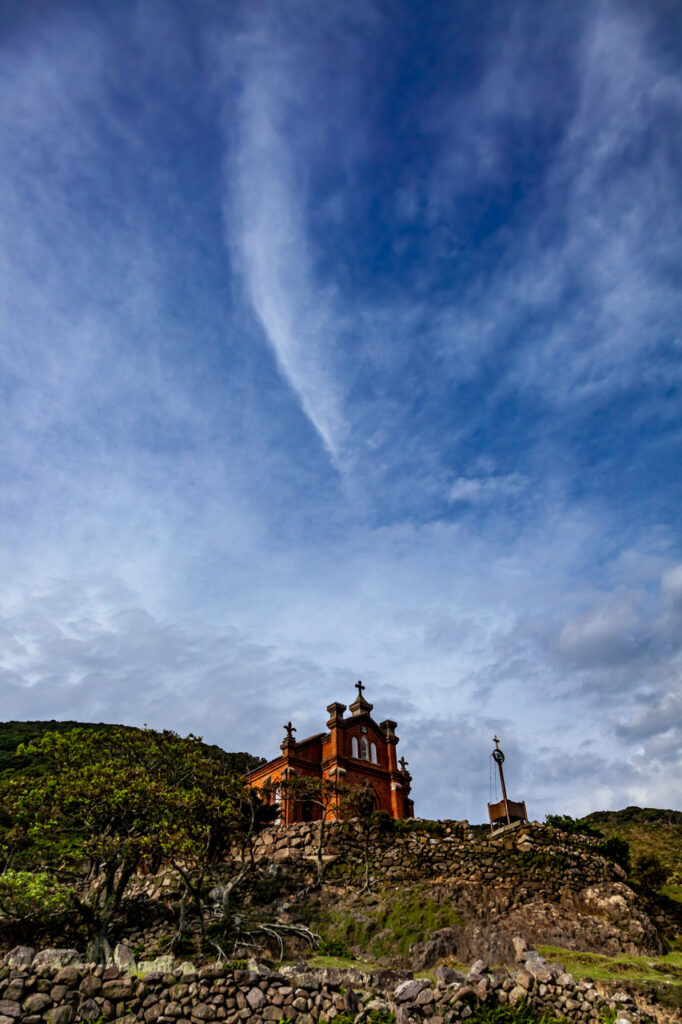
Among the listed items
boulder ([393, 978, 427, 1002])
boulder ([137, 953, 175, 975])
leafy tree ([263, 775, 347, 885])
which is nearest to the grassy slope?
leafy tree ([263, 775, 347, 885])

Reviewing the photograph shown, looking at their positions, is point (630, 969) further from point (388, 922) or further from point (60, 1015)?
point (60, 1015)

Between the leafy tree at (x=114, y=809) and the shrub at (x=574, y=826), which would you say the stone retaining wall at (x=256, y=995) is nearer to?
the leafy tree at (x=114, y=809)

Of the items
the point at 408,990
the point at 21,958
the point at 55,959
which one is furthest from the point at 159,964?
the point at 408,990

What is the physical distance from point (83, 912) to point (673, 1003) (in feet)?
59.5

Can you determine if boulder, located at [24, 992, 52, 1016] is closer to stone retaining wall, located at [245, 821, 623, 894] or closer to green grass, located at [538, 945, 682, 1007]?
green grass, located at [538, 945, 682, 1007]

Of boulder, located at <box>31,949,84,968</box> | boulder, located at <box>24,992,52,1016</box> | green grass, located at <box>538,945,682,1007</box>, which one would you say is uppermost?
boulder, located at <box>31,949,84,968</box>

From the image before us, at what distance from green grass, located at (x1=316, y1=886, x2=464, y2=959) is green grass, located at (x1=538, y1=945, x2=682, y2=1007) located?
4175 mm

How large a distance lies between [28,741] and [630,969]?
6281 cm

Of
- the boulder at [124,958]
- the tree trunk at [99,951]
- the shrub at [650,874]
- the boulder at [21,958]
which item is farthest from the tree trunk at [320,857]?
the boulder at [21,958]

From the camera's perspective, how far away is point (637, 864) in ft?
90.2

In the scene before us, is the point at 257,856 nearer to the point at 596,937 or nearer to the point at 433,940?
the point at 433,940

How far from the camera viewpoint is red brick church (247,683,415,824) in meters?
40.2

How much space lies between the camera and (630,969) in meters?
16.1

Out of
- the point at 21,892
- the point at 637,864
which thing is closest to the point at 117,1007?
the point at 21,892
